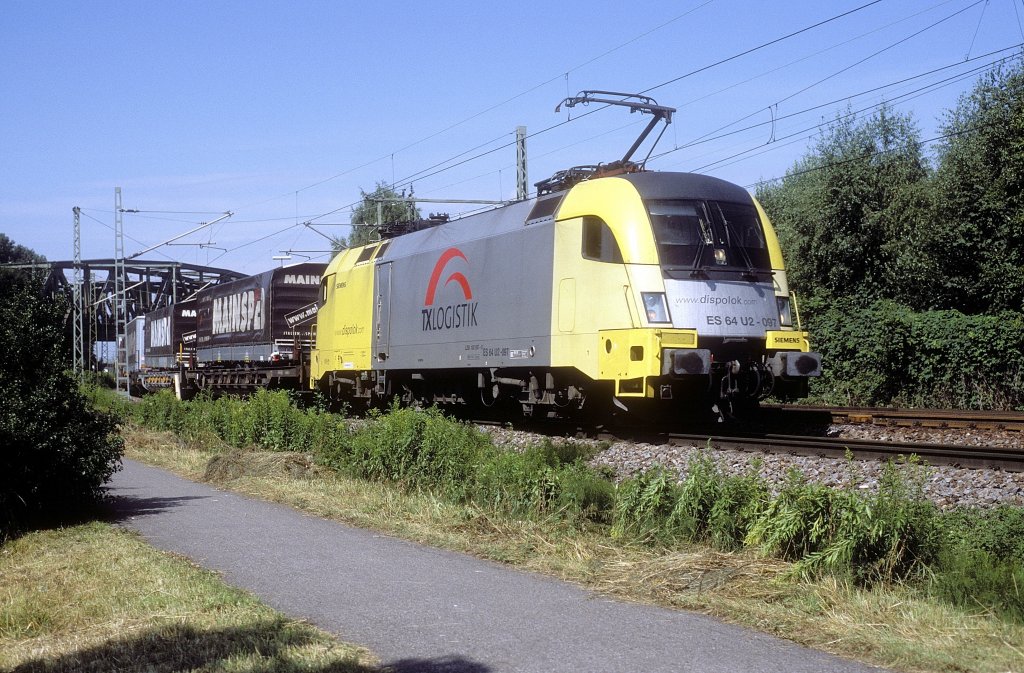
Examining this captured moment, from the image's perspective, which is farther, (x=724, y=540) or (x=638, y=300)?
(x=638, y=300)

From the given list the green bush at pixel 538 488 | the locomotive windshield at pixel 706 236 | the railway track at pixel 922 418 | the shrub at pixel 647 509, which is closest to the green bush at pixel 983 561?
the shrub at pixel 647 509

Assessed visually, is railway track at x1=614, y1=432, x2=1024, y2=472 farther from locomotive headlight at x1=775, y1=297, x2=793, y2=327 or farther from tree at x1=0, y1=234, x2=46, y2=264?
tree at x1=0, y1=234, x2=46, y2=264

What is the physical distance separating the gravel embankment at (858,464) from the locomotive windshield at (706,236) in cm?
264

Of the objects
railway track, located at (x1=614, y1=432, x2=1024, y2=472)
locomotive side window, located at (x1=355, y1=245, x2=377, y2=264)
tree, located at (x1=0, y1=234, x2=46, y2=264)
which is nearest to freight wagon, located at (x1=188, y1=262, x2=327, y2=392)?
locomotive side window, located at (x1=355, y1=245, x2=377, y2=264)

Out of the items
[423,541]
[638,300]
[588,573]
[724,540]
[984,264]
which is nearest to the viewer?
→ [588,573]

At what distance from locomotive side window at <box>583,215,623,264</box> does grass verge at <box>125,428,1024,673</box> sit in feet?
16.1

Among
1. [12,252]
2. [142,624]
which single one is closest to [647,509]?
[142,624]

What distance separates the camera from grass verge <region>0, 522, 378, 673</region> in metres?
5.57

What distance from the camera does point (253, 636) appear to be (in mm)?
5949

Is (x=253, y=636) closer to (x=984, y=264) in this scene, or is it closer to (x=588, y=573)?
(x=588, y=573)

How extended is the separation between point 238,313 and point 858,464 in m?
24.0

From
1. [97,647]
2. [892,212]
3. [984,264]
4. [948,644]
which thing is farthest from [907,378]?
[97,647]

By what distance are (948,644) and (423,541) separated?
4.73 metres

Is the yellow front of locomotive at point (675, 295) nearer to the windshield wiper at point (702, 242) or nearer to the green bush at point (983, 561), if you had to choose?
the windshield wiper at point (702, 242)
